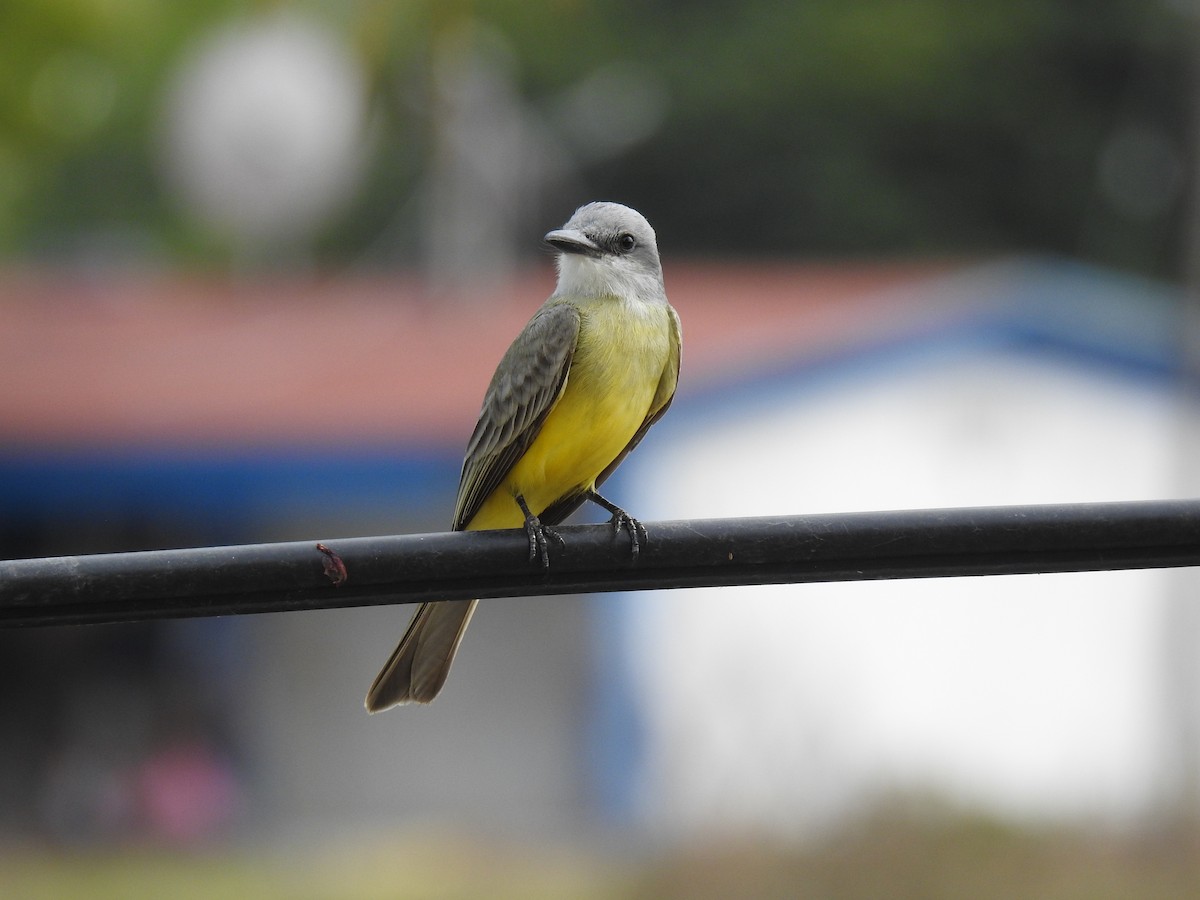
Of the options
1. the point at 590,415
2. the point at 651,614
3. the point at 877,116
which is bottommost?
the point at 651,614

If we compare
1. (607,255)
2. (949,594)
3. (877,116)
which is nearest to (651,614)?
(949,594)

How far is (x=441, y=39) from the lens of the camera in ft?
39.2

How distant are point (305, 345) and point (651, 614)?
17.5ft

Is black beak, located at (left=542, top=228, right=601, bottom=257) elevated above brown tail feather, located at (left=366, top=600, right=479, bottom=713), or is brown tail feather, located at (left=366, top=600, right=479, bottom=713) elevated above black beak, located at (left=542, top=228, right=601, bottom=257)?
black beak, located at (left=542, top=228, right=601, bottom=257)

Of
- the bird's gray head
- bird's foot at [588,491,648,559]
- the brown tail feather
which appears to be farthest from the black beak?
the brown tail feather

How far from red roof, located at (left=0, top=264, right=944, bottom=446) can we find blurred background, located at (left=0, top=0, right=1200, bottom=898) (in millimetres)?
59

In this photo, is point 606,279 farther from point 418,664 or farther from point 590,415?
point 418,664

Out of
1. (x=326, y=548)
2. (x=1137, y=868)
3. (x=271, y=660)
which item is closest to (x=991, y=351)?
(x=1137, y=868)

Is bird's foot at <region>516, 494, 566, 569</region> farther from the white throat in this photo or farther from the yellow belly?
the white throat

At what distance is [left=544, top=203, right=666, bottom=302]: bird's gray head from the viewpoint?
4711mm

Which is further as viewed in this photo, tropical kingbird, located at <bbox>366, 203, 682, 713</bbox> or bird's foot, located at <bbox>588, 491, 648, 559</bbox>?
tropical kingbird, located at <bbox>366, 203, 682, 713</bbox>

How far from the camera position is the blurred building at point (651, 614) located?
496 inches

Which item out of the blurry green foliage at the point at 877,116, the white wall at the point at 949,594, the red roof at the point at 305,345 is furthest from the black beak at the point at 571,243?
the blurry green foliage at the point at 877,116

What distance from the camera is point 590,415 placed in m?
4.34
